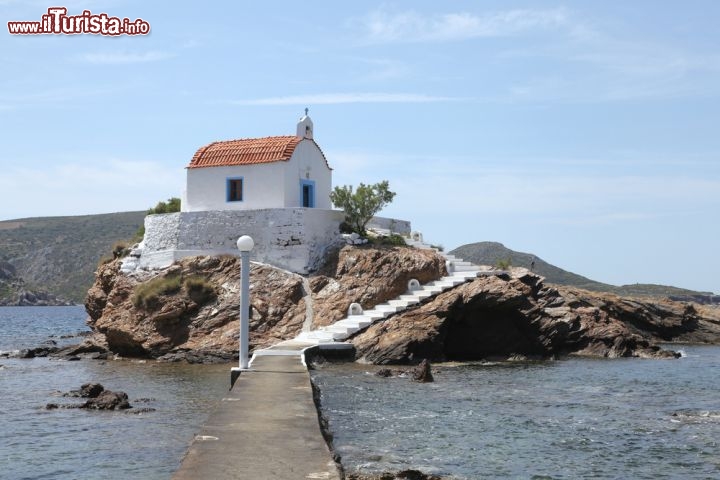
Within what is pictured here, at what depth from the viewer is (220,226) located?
33.6 m

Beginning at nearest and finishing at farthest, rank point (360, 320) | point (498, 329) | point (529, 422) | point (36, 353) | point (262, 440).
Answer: point (262, 440), point (529, 422), point (360, 320), point (498, 329), point (36, 353)

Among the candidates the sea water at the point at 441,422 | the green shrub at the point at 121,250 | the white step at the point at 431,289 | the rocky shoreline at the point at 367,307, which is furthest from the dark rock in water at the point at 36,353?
the white step at the point at 431,289

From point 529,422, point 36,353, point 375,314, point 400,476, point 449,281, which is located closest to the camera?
point 400,476

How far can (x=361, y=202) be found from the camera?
1344 inches

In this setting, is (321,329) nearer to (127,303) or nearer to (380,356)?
(380,356)

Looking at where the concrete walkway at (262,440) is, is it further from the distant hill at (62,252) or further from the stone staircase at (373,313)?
the distant hill at (62,252)

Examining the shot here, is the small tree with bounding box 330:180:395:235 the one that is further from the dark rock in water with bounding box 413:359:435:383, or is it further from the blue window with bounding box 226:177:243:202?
the dark rock in water with bounding box 413:359:435:383

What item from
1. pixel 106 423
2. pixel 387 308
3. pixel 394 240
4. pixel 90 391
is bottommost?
pixel 106 423

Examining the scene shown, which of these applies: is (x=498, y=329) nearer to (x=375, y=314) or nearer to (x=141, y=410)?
(x=375, y=314)

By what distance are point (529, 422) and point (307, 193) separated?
20112 mm

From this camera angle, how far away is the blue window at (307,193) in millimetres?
34969

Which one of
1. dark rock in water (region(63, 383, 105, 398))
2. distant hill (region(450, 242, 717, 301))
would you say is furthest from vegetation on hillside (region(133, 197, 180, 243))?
distant hill (region(450, 242, 717, 301))

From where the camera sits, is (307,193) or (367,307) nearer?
(367,307)

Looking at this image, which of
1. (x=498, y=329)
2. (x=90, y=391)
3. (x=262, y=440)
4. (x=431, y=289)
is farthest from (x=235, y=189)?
(x=262, y=440)
